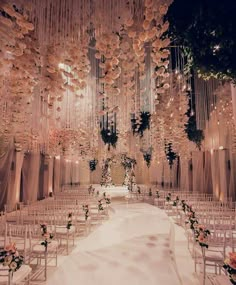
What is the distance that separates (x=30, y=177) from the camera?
35.0ft

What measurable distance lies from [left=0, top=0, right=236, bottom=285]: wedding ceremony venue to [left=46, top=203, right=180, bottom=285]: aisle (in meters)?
0.03

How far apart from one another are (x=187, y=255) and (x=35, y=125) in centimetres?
470

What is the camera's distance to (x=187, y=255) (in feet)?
17.6

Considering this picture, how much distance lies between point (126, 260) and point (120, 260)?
5.0 inches

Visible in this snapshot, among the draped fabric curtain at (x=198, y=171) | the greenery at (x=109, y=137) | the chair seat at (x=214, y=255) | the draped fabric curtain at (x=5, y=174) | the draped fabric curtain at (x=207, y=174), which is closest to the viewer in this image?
the chair seat at (x=214, y=255)

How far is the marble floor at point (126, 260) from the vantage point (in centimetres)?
424

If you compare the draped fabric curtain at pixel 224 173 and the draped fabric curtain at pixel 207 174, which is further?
the draped fabric curtain at pixel 207 174

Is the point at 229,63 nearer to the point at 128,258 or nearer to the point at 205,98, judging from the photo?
the point at 128,258

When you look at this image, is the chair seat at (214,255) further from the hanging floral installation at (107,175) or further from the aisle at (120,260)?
the hanging floral installation at (107,175)

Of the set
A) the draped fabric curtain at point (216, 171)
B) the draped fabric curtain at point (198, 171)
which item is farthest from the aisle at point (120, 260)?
the draped fabric curtain at point (198, 171)

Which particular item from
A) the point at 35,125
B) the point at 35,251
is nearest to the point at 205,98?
the point at 35,125

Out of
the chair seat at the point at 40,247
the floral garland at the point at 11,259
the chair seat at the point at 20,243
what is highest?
the floral garland at the point at 11,259

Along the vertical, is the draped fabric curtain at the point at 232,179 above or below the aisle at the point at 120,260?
above

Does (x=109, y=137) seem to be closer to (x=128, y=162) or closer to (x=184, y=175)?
(x=128, y=162)
